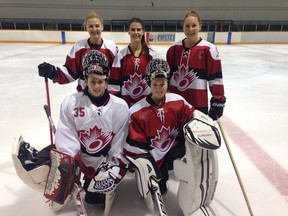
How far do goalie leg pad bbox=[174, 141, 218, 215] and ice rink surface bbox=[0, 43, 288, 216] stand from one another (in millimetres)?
172

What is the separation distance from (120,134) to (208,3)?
45.3 ft

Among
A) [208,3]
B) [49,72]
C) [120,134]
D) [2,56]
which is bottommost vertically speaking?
[2,56]

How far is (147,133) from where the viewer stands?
1.37 meters

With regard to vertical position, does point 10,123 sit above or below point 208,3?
below

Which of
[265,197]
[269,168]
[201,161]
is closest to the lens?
[201,161]

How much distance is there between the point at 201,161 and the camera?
1190 mm

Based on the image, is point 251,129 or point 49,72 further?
point 251,129

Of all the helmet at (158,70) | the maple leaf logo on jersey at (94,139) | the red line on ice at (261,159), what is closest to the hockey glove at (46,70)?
the maple leaf logo on jersey at (94,139)

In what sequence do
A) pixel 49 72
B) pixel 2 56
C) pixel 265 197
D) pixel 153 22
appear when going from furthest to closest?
pixel 153 22
pixel 2 56
pixel 49 72
pixel 265 197

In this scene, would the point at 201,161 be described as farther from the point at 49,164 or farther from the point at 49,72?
the point at 49,72

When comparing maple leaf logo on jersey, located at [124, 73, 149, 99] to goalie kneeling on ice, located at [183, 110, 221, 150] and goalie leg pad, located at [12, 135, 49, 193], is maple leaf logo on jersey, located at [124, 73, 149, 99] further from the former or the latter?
goalie leg pad, located at [12, 135, 49, 193]

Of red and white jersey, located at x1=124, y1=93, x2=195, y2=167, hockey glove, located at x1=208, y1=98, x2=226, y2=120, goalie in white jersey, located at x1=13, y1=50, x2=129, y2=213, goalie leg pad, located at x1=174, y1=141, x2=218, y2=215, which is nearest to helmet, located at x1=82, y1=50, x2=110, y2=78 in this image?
goalie in white jersey, located at x1=13, y1=50, x2=129, y2=213

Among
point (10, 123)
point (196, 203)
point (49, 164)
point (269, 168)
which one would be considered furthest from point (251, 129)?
point (10, 123)

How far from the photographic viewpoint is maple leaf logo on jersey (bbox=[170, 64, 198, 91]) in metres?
1.64
